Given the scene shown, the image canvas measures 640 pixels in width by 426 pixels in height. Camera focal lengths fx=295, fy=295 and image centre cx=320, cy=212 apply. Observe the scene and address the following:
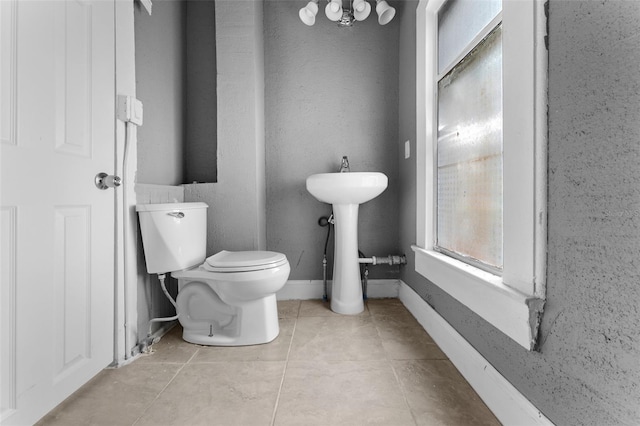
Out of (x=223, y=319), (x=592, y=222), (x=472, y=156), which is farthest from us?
(x=223, y=319)

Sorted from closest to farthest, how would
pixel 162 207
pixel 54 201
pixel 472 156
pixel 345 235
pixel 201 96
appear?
pixel 54 201 < pixel 472 156 < pixel 162 207 < pixel 345 235 < pixel 201 96

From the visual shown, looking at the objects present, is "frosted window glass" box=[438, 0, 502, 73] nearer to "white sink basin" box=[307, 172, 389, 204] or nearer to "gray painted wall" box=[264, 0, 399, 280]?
"gray painted wall" box=[264, 0, 399, 280]

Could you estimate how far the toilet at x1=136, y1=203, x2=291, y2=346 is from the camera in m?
1.34

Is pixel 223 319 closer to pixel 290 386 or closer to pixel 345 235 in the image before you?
pixel 290 386

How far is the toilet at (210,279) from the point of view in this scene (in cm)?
134

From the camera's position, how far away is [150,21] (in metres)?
1.58

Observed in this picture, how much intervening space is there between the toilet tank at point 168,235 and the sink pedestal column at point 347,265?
2.70ft

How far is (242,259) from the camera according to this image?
143 cm

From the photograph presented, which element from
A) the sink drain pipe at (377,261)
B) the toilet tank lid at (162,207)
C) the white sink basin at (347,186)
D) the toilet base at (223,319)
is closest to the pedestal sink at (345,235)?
the white sink basin at (347,186)

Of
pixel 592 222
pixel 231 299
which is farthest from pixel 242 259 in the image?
pixel 592 222

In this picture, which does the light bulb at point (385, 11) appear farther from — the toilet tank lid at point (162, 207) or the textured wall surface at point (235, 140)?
the toilet tank lid at point (162, 207)

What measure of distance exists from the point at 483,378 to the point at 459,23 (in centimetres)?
147

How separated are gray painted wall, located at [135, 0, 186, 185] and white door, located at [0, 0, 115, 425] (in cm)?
31

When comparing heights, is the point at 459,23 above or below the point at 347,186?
above
